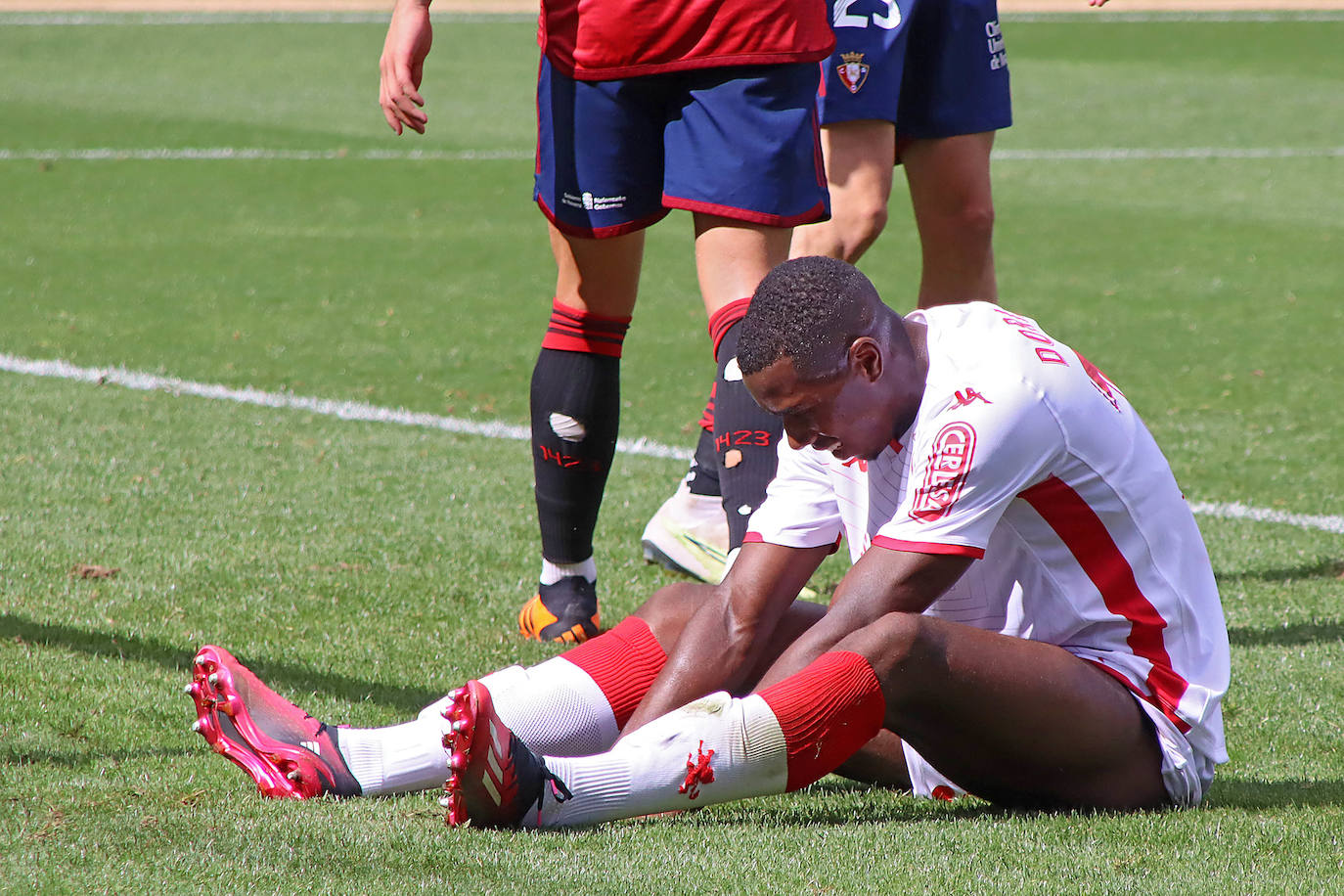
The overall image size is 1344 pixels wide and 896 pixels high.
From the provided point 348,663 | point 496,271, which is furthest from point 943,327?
point 496,271

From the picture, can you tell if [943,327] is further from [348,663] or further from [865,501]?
[348,663]

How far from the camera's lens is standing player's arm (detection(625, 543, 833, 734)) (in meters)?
2.96

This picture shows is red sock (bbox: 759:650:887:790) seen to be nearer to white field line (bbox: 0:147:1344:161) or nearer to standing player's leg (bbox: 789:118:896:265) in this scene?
standing player's leg (bbox: 789:118:896:265)

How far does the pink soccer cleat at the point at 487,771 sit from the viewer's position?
98.3 inches

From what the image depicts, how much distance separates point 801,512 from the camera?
3.02m

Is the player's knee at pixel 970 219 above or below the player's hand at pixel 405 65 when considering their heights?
below

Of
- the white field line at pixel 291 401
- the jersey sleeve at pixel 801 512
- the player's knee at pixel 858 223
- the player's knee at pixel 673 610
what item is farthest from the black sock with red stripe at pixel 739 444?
the white field line at pixel 291 401

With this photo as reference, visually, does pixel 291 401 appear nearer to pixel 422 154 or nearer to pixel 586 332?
pixel 586 332

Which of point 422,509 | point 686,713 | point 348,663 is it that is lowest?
point 422,509

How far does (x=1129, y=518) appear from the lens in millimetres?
2824

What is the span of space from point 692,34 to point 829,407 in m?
1.19

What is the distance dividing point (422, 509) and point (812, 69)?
2.08 meters

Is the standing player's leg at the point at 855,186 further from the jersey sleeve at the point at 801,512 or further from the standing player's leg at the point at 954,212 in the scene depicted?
the jersey sleeve at the point at 801,512

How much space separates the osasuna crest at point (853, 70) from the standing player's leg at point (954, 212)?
1.05 ft
